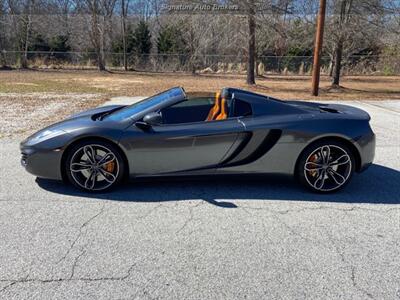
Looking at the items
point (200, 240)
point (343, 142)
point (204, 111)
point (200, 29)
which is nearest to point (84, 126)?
point (204, 111)

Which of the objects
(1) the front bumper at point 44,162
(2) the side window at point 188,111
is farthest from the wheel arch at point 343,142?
(1) the front bumper at point 44,162

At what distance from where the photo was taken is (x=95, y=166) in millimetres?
3949

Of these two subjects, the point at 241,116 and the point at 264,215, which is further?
the point at 241,116

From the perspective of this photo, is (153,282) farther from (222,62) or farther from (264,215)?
(222,62)

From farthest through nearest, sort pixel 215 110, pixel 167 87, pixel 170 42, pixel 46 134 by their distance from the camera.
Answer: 1. pixel 170 42
2. pixel 167 87
3. pixel 215 110
4. pixel 46 134

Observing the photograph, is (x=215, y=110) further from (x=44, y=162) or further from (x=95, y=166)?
(x=44, y=162)

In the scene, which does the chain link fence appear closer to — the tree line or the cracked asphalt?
the tree line

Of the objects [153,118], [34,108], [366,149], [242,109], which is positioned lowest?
[34,108]

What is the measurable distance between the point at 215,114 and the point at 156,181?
107cm

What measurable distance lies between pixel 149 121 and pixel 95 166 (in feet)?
2.70

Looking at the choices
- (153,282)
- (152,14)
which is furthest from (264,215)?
(152,14)

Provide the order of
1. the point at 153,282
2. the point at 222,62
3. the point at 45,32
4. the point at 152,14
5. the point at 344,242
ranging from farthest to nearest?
the point at 152,14, the point at 45,32, the point at 222,62, the point at 344,242, the point at 153,282

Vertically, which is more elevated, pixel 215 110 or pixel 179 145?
pixel 215 110

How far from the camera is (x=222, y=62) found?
31594 millimetres
